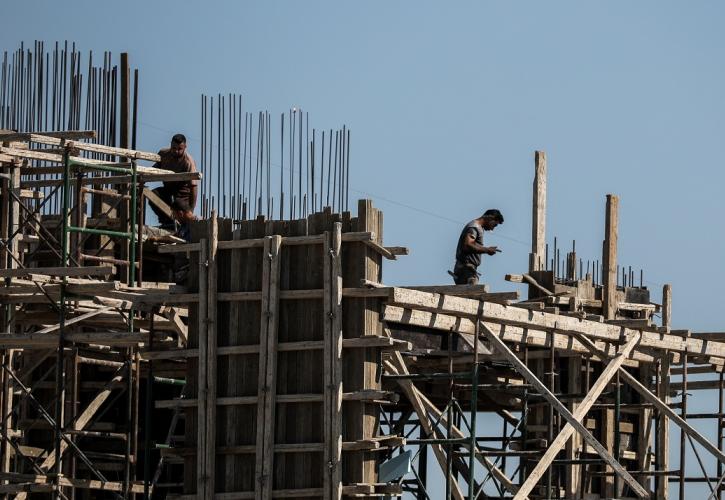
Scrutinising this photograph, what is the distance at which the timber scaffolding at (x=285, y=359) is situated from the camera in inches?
1005

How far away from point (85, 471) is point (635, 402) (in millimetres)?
10381

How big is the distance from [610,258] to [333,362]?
1119 centimetres

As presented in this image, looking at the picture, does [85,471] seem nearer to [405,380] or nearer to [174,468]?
[174,468]

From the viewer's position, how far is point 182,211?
32.7m

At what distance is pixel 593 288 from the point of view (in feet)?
119

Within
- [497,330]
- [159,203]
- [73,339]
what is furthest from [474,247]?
[73,339]

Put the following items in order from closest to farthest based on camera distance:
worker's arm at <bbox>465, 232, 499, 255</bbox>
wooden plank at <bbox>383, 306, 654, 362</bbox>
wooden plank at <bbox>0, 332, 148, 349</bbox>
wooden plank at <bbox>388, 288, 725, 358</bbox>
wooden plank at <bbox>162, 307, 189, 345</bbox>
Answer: wooden plank at <bbox>388, 288, 725, 358</bbox> < wooden plank at <bbox>383, 306, 654, 362</bbox> < wooden plank at <bbox>0, 332, 148, 349</bbox> < wooden plank at <bbox>162, 307, 189, 345</bbox> < worker's arm at <bbox>465, 232, 499, 255</bbox>

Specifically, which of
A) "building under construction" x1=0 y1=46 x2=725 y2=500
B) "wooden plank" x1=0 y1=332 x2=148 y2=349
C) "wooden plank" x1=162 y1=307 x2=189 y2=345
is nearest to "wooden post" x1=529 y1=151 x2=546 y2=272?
"building under construction" x1=0 y1=46 x2=725 y2=500

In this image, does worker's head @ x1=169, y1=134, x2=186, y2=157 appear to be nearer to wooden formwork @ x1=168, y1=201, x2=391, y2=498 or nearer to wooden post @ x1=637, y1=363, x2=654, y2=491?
wooden formwork @ x1=168, y1=201, x2=391, y2=498

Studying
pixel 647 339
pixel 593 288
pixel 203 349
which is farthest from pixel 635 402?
pixel 203 349

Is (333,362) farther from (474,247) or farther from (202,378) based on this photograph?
(474,247)

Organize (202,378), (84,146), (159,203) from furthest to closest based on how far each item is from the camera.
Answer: (159,203) → (84,146) → (202,378)

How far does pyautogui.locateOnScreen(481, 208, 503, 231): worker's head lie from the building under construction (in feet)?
6.05

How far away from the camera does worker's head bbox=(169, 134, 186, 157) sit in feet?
106
